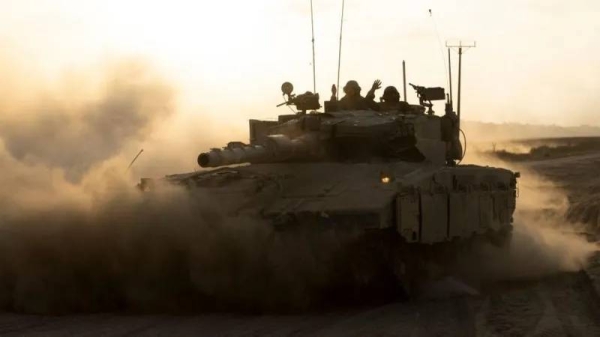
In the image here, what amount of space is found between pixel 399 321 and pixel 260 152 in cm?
352

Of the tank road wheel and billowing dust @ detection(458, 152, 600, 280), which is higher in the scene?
the tank road wheel

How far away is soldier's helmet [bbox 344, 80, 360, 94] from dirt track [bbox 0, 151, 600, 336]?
5078 millimetres

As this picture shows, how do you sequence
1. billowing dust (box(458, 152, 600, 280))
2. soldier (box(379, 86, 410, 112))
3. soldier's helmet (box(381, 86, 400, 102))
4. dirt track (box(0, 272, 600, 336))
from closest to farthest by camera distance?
dirt track (box(0, 272, 600, 336)), billowing dust (box(458, 152, 600, 280)), soldier (box(379, 86, 410, 112)), soldier's helmet (box(381, 86, 400, 102))

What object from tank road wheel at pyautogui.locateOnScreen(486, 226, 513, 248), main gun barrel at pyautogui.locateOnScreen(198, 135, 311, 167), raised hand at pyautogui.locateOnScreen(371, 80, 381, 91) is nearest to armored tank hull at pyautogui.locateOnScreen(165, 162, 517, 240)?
main gun barrel at pyautogui.locateOnScreen(198, 135, 311, 167)

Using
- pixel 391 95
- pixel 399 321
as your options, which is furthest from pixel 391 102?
pixel 399 321

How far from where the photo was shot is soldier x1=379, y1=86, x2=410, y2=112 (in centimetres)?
1831

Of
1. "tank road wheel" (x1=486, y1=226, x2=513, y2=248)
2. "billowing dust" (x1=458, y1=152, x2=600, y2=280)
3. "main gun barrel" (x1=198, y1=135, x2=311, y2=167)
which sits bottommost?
"billowing dust" (x1=458, y1=152, x2=600, y2=280)

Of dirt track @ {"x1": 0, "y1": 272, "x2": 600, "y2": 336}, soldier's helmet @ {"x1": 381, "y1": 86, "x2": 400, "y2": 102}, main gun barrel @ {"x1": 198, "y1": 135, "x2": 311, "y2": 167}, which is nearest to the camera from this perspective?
dirt track @ {"x1": 0, "y1": 272, "x2": 600, "y2": 336}

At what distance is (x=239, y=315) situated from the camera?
41.1 feet

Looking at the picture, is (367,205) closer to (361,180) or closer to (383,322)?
(361,180)

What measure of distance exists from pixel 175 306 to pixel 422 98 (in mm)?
7905

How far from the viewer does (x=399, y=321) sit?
1234cm

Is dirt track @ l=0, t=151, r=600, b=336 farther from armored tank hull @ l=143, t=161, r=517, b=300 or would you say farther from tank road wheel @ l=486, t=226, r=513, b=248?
tank road wheel @ l=486, t=226, r=513, b=248

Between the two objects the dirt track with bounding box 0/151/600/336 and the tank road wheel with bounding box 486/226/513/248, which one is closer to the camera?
the dirt track with bounding box 0/151/600/336
